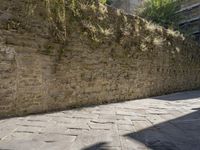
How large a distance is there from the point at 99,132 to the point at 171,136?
1047 mm

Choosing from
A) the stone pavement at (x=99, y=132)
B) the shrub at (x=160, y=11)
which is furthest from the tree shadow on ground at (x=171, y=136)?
the shrub at (x=160, y=11)

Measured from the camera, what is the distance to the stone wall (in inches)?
197

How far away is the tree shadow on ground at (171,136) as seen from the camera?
354 centimetres

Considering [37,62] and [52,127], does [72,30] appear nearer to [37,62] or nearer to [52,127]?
[37,62]

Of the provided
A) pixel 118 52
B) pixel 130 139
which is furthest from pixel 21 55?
pixel 118 52

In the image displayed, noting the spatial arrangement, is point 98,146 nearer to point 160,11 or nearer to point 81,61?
point 81,61

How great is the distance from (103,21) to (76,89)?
209 centimetres

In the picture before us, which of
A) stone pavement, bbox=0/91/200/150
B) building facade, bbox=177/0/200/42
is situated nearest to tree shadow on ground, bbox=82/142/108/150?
stone pavement, bbox=0/91/200/150

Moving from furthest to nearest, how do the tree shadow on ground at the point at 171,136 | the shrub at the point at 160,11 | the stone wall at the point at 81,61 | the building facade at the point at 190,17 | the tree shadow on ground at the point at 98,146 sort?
the building facade at the point at 190,17 → the shrub at the point at 160,11 → the stone wall at the point at 81,61 → the tree shadow on ground at the point at 171,136 → the tree shadow on ground at the point at 98,146

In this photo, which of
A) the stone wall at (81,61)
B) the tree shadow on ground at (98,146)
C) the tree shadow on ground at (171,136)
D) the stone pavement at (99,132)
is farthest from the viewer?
the stone wall at (81,61)

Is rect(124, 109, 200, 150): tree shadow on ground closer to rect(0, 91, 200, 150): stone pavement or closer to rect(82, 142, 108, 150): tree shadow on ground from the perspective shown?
rect(0, 91, 200, 150): stone pavement

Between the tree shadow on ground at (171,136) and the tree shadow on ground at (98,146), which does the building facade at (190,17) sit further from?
the tree shadow on ground at (98,146)

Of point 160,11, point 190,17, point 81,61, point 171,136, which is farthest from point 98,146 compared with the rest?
point 190,17

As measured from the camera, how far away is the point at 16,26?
198 inches
